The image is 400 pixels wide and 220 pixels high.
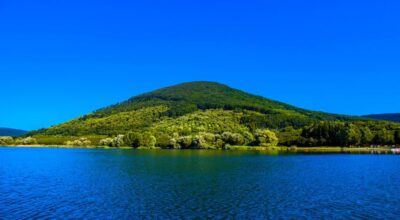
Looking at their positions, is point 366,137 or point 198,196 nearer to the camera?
point 198,196

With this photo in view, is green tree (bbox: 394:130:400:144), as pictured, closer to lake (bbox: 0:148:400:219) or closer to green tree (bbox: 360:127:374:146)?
green tree (bbox: 360:127:374:146)

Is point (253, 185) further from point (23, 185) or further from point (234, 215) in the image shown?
point (23, 185)

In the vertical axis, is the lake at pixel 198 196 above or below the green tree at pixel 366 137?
below

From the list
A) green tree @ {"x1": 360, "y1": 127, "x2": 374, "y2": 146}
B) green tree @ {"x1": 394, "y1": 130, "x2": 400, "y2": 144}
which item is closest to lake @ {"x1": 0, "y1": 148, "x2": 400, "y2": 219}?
green tree @ {"x1": 360, "y1": 127, "x2": 374, "y2": 146}

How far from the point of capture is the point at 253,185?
58125 millimetres

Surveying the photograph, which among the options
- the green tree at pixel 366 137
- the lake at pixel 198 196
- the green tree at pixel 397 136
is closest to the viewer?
the lake at pixel 198 196

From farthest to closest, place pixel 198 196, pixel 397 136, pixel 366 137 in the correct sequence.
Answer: pixel 366 137, pixel 397 136, pixel 198 196

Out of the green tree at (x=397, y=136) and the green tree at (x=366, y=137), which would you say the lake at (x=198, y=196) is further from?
the green tree at (x=397, y=136)

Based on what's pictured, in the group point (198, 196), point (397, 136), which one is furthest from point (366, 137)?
point (198, 196)

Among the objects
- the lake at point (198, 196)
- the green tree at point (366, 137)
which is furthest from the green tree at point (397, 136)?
the lake at point (198, 196)

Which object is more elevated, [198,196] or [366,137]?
[366,137]

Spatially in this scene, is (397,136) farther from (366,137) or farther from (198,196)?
(198,196)

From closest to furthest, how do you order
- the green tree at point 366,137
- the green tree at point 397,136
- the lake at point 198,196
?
the lake at point 198,196 < the green tree at point 397,136 < the green tree at point 366,137

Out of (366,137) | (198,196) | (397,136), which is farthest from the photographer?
(366,137)
